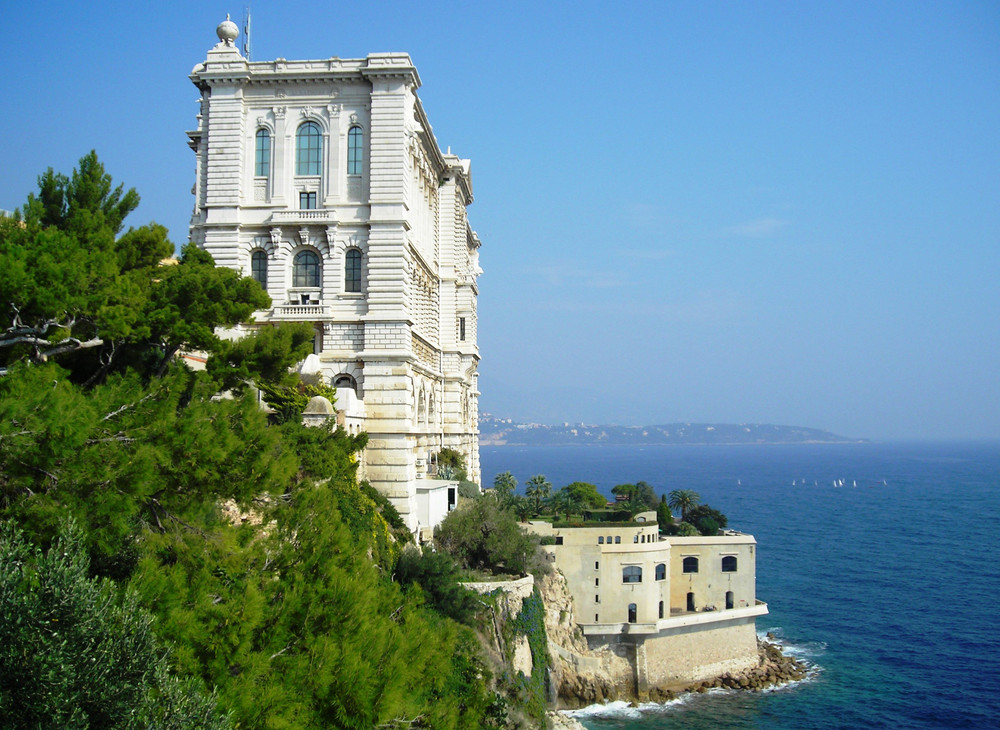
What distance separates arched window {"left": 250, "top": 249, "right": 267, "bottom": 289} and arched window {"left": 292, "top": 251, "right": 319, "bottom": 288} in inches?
45.5

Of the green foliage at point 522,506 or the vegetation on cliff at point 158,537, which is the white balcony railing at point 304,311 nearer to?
the vegetation on cliff at point 158,537

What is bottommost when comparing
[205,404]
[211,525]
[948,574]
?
[948,574]

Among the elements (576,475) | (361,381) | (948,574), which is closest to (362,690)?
(361,381)

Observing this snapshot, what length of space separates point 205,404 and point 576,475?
183307 millimetres

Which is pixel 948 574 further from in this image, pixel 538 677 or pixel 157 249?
pixel 157 249

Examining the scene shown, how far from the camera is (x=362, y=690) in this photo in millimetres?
14414

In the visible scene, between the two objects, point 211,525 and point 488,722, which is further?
point 488,722

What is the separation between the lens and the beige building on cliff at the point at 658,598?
48.1 metres

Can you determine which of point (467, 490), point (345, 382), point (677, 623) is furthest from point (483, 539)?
point (677, 623)

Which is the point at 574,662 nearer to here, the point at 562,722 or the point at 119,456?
the point at 562,722

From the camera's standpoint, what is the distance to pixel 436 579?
3034 centimetres

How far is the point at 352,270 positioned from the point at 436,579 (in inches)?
473

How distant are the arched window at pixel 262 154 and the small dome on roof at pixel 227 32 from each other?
12.6ft

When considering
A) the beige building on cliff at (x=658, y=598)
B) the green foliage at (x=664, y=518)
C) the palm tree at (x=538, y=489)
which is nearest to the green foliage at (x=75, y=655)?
the beige building on cliff at (x=658, y=598)
